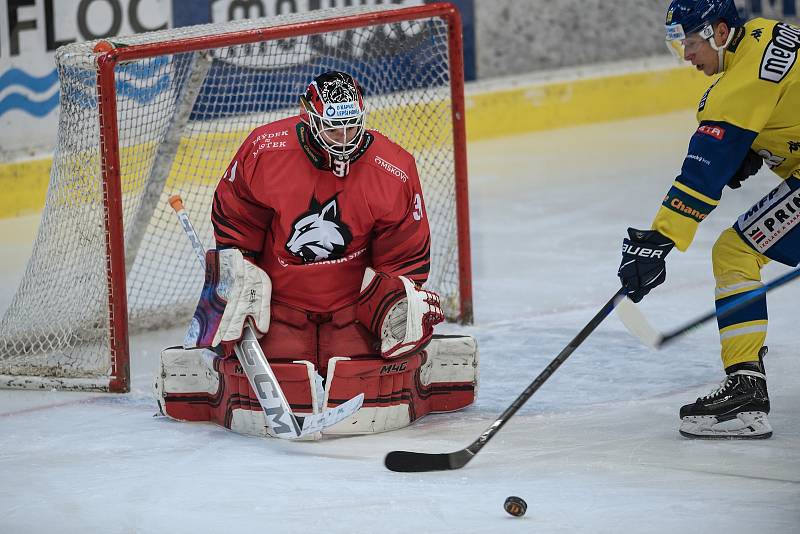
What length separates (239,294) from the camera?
357cm

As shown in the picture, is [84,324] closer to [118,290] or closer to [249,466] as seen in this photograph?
[118,290]

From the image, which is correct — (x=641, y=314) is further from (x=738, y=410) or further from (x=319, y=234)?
(x=319, y=234)

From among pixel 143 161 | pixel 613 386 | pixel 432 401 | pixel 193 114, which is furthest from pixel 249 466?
pixel 193 114

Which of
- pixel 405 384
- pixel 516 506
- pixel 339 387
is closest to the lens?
pixel 516 506

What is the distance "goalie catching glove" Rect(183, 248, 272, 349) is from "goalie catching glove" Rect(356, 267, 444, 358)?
28 centimetres

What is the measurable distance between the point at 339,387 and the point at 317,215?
0.44m

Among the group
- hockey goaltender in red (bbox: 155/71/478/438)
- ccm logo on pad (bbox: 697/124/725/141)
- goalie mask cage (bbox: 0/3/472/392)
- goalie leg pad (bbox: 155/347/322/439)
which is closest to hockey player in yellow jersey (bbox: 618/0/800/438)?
ccm logo on pad (bbox: 697/124/725/141)

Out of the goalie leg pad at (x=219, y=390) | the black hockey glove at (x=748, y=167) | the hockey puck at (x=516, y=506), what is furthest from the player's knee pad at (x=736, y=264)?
the goalie leg pad at (x=219, y=390)

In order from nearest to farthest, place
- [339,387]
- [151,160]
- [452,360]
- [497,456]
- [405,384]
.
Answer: [497,456] < [339,387] < [405,384] < [452,360] < [151,160]

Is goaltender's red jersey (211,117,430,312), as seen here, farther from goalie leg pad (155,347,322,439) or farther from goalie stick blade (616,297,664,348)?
goalie stick blade (616,297,664,348)

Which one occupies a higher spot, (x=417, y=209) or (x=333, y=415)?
(x=417, y=209)

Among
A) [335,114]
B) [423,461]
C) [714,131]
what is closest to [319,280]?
[335,114]

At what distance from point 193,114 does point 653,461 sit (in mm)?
2259

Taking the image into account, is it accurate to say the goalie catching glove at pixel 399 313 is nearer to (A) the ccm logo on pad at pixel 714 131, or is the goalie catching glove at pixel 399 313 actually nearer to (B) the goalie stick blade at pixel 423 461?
(B) the goalie stick blade at pixel 423 461
